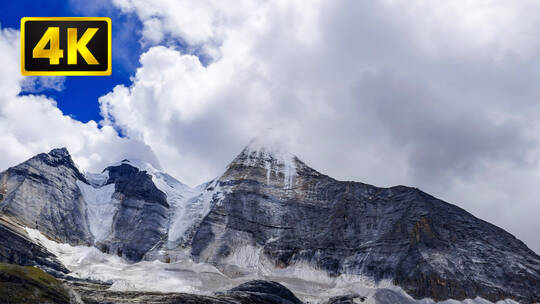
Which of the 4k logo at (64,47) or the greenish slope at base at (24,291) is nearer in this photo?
the 4k logo at (64,47)

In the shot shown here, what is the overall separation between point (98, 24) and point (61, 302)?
183 meters

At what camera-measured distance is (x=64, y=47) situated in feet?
79.7

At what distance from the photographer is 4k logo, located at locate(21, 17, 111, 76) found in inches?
960

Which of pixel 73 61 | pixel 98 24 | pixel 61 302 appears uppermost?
pixel 98 24

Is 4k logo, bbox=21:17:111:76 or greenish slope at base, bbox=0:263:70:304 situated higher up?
4k logo, bbox=21:17:111:76

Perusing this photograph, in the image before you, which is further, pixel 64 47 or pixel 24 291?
pixel 24 291

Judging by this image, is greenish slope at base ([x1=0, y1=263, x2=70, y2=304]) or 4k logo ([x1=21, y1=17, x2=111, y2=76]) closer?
4k logo ([x1=21, y1=17, x2=111, y2=76])

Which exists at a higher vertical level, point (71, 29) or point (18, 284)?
point (71, 29)

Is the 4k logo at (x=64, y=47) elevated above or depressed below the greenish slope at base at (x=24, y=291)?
above

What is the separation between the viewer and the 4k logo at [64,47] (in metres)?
24.4

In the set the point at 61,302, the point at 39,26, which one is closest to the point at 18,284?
the point at 61,302

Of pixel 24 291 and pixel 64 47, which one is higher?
pixel 64 47

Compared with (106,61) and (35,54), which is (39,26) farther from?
(106,61)

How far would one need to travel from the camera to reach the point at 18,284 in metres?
191
